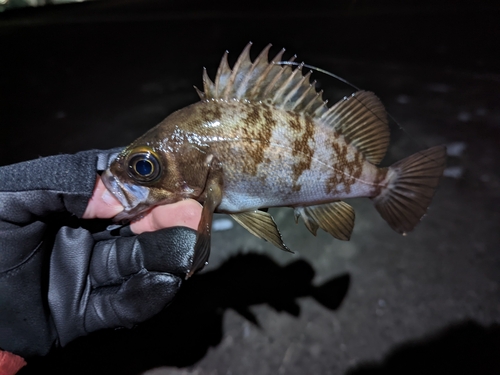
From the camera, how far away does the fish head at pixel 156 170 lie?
3.99 feet

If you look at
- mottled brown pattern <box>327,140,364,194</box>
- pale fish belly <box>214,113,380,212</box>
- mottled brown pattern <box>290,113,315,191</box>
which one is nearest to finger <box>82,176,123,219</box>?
pale fish belly <box>214,113,380,212</box>

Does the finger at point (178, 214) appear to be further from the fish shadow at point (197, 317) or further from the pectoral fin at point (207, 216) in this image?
the fish shadow at point (197, 317)

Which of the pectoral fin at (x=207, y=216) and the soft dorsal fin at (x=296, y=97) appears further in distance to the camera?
the soft dorsal fin at (x=296, y=97)

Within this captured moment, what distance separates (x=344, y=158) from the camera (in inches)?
54.4

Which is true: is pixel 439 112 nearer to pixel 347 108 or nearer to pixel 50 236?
pixel 347 108

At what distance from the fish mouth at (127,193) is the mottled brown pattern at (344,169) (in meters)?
0.79

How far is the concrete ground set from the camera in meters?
2.04

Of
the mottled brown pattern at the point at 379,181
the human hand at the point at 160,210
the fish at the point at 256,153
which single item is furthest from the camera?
the mottled brown pattern at the point at 379,181

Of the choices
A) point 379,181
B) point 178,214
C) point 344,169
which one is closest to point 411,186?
point 379,181

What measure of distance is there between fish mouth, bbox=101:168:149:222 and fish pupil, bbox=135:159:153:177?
0.22 feet

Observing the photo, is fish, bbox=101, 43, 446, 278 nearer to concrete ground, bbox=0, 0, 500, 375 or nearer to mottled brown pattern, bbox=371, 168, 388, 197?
mottled brown pattern, bbox=371, 168, 388, 197

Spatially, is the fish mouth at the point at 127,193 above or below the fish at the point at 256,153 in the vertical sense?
below

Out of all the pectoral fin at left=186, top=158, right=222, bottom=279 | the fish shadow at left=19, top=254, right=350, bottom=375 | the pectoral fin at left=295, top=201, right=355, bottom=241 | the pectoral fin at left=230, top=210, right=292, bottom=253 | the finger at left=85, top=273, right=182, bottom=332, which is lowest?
the fish shadow at left=19, top=254, right=350, bottom=375

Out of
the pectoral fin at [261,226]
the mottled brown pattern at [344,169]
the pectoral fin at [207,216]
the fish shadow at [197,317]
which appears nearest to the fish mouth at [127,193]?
the pectoral fin at [207,216]
